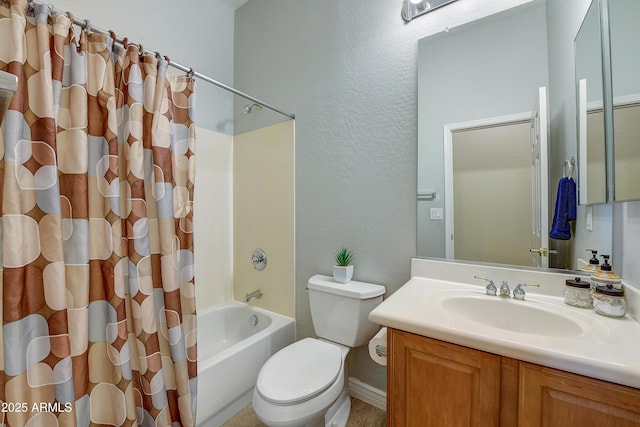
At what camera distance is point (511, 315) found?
1058mm

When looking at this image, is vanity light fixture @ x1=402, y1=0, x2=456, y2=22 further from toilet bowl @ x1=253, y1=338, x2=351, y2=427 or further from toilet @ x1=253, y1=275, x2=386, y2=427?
toilet bowl @ x1=253, y1=338, x2=351, y2=427

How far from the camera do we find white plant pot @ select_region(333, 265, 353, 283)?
1564 mm

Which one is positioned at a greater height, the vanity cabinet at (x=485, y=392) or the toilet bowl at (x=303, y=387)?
the vanity cabinet at (x=485, y=392)

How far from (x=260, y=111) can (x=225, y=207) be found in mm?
847

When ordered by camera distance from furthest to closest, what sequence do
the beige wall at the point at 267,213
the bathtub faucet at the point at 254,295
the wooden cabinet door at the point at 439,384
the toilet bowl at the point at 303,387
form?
the bathtub faucet at the point at 254,295
the beige wall at the point at 267,213
the toilet bowl at the point at 303,387
the wooden cabinet door at the point at 439,384

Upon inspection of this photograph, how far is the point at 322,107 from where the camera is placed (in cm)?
178

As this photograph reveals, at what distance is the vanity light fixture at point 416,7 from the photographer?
1.39m

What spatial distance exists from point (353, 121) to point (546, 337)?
4.50ft

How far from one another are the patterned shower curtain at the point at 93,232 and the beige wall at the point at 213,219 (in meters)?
0.80

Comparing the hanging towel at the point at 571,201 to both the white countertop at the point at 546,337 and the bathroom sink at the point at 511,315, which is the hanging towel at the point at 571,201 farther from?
the bathroom sink at the point at 511,315

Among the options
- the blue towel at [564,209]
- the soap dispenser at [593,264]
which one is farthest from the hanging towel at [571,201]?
the soap dispenser at [593,264]

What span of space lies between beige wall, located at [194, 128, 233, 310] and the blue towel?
2.13 meters

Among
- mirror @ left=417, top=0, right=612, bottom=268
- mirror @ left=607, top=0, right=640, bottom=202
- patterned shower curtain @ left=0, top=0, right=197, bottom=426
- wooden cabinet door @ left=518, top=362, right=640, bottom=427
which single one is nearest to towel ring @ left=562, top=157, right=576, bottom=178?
mirror @ left=417, top=0, right=612, bottom=268

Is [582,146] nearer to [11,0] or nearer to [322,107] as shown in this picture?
[322,107]
